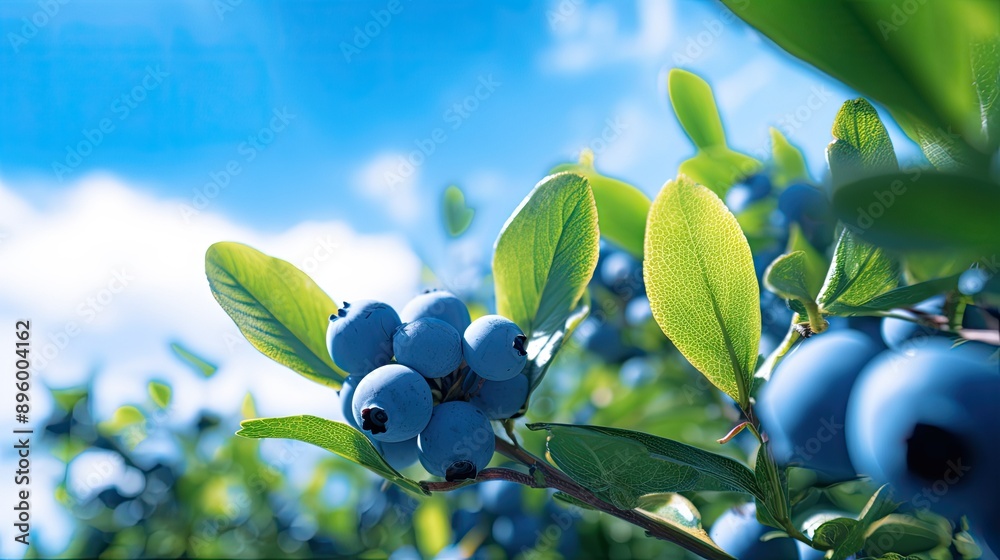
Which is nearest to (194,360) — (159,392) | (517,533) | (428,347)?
(159,392)

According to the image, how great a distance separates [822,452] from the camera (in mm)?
595

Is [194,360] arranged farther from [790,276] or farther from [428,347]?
[790,276]

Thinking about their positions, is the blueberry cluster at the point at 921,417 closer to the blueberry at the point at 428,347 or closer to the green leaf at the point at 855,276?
the green leaf at the point at 855,276

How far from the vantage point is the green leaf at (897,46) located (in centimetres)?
37

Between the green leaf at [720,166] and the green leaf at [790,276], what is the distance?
52cm

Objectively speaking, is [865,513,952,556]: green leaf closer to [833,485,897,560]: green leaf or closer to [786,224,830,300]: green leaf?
[833,485,897,560]: green leaf

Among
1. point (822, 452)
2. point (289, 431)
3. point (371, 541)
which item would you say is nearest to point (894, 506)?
point (822, 452)

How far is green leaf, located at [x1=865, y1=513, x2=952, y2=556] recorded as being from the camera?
2.13ft

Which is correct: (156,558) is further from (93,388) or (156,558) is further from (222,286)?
(222,286)

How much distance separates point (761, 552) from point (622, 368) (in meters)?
0.96

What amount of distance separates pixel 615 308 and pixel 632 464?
97 centimetres

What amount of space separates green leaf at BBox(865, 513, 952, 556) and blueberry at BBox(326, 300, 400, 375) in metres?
0.52

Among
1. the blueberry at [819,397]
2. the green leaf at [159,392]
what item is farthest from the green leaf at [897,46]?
the green leaf at [159,392]

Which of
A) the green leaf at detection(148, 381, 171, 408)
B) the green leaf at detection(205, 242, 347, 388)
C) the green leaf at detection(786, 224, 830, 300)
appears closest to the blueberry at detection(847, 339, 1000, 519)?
the green leaf at detection(786, 224, 830, 300)
